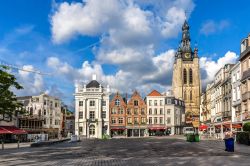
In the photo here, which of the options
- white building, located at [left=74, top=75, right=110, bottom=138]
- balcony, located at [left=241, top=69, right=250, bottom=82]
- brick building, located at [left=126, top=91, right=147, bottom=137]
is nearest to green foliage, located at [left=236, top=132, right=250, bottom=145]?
balcony, located at [left=241, top=69, right=250, bottom=82]

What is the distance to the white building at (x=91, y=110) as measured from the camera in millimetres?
89125

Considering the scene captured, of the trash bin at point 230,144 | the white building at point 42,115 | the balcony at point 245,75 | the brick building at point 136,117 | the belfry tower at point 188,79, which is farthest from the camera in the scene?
the belfry tower at point 188,79

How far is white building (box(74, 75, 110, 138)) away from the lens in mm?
89125

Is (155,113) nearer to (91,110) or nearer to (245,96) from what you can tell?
(91,110)

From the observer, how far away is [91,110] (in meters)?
90.9

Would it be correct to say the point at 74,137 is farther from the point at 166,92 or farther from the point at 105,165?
the point at 166,92

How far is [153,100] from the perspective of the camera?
9869 cm

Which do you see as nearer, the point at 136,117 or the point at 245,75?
the point at 245,75

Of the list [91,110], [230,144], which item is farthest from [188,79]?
[230,144]

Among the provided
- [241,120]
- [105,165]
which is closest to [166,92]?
[241,120]

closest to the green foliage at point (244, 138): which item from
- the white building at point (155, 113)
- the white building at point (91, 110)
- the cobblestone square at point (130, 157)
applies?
the cobblestone square at point (130, 157)

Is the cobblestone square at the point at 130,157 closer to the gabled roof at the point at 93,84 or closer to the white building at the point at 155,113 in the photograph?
the gabled roof at the point at 93,84

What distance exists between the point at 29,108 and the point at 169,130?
143ft

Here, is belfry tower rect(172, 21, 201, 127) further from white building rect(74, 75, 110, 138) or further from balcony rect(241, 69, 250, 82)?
balcony rect(241, 69, 250, 82)
